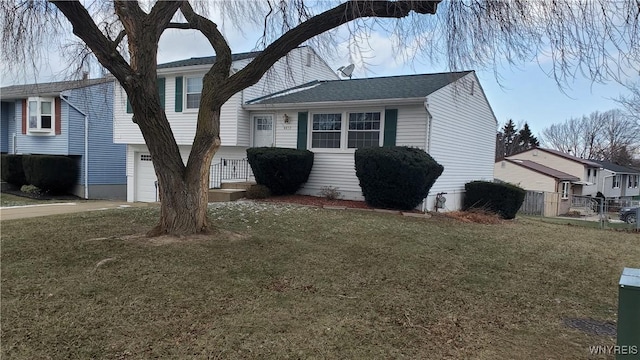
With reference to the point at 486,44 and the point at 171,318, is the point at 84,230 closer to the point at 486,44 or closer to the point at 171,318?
the point at 171,318

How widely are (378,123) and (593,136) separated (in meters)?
53.4

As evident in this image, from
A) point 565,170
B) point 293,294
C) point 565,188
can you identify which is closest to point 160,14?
point 293,294

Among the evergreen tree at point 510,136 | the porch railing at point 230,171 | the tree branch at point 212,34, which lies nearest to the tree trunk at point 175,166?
the tree branch at point 212,34

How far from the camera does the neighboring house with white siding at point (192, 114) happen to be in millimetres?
14492

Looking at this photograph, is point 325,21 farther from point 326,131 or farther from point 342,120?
point 326,131

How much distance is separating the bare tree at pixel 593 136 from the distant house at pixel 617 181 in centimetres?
407

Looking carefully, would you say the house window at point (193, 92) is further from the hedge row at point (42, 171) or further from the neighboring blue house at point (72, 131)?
the hedge row at point (42, 171)

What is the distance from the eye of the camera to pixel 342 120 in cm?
1302

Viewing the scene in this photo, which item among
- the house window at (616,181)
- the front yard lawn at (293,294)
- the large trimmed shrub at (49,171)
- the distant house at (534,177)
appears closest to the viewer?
the front yard lawn at (293,294)

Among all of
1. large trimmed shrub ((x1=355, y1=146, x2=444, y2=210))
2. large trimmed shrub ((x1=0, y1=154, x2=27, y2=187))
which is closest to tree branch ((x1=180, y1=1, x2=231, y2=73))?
large trimmed shrub ((x1=355, y1=146, x2=444, y2=210))

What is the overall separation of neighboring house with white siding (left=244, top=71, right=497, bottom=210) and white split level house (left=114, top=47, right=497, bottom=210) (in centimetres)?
3

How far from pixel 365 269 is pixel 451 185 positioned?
9348 millimetres

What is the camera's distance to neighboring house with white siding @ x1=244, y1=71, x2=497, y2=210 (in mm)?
12039

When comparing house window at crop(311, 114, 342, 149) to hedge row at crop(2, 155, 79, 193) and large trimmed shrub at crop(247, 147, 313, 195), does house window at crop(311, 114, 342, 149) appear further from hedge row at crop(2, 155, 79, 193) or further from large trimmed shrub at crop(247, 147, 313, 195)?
hedge row at crop(2, 155, 79, 193)
